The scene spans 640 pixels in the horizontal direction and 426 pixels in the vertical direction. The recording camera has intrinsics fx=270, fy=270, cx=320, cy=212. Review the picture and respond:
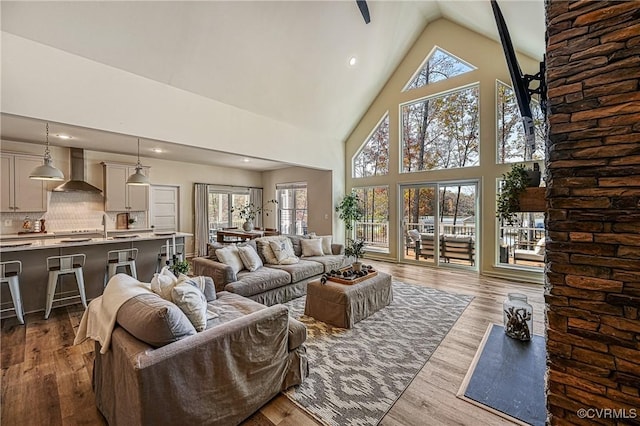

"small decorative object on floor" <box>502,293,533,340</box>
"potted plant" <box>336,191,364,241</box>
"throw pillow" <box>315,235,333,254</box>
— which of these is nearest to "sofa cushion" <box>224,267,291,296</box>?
"throw pillow" <box>315,235,333,254</box>

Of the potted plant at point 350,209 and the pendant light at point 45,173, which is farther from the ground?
the pendant light at point 45,173

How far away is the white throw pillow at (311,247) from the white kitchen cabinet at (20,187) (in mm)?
5312

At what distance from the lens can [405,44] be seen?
19.9 ft

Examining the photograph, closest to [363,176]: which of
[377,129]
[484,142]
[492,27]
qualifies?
[377,129]

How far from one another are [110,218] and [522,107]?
26.8 ft

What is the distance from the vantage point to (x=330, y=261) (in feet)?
15.9

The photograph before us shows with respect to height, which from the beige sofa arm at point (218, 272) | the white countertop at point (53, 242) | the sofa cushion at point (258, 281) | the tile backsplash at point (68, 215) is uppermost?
the tile backsplash at point (68, 215)

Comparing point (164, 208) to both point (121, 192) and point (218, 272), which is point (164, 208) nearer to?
point (121, 192)

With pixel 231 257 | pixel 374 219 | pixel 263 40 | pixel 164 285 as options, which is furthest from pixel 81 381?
pixel 374 219

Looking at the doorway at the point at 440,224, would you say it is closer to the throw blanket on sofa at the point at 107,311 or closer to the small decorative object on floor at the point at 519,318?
the small decorative object on floor at the point at 519,318

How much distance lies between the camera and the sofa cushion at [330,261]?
15.6ft

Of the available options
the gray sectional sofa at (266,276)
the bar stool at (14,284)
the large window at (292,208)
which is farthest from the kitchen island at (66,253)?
the large window at (292,208)

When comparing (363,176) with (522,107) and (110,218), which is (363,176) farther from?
(110,218)

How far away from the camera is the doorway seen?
5.79m
